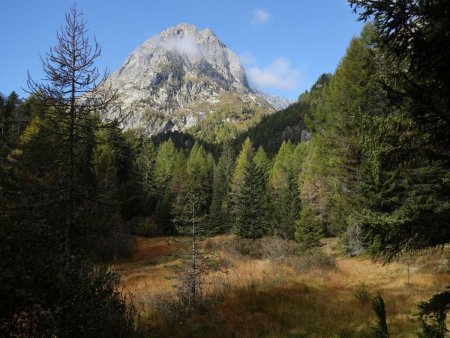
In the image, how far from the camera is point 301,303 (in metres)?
10.5

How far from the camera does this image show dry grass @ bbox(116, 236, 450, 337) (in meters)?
8.33

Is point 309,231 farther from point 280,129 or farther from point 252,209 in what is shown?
point 280,129

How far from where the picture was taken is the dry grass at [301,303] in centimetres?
833

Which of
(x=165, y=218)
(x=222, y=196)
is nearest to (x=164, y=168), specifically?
(x=222, y=196)

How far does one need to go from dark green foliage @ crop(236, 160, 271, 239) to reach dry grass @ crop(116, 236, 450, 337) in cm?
1650

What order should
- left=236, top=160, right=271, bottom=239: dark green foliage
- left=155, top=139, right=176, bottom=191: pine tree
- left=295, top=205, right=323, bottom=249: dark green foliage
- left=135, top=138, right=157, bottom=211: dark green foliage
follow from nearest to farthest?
left=295, top=205, right=323, bottom=249: dark green foliage → left=236, top=160, right=271, bottom=239: dark green foliage → left=135, top=138, right=157, bottom=211: dark green foliage → left=155, top=139, right=176, bottom=191: pine tree

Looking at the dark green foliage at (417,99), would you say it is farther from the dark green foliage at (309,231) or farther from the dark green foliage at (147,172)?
the dark green foliage at (147,172)

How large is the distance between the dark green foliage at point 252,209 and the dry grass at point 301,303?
54.1 ft

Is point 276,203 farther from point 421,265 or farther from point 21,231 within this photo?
point 21,231

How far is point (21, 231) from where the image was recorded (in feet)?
20.1

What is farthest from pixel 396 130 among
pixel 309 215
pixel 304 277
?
pixel 309 215

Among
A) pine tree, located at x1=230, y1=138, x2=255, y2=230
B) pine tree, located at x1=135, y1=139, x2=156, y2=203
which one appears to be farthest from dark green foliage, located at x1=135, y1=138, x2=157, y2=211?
pine tree, located at x1=230, y1=138, x2=255, y2=230

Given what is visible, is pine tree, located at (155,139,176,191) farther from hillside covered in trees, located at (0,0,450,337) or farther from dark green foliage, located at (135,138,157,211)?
hillside covered in trees, located at (0,0,450,337)

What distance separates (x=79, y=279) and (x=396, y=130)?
6.62 meters
